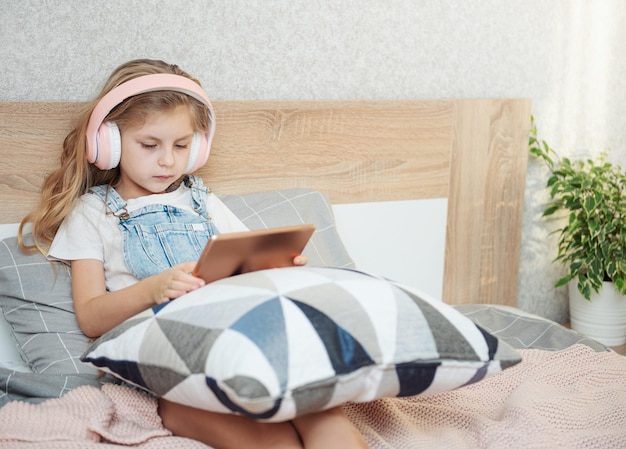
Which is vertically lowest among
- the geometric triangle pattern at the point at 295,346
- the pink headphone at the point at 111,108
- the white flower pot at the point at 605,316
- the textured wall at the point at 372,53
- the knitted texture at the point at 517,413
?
the white flower pot at the point at 605,316

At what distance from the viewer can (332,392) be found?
0.89m

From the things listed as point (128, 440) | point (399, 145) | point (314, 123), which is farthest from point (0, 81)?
point (399, 145)

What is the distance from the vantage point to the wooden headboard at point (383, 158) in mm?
1430

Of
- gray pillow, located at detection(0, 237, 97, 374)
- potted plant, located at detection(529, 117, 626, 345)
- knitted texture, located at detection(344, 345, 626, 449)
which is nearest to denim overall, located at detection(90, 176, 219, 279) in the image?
gray pillow, located at detection(0, 237, 97, 374)

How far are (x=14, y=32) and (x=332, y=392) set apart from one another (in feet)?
3.27

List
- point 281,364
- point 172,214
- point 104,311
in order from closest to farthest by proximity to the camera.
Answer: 1. point 281,364
2. point 104,311
3. point 172,214

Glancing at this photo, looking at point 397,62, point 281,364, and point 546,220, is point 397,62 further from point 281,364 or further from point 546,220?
point 281,364

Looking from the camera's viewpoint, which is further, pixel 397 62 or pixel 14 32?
pixel 397 62

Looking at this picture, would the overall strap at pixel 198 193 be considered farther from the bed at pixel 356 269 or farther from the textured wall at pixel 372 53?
the textured wall at pixel 372 53

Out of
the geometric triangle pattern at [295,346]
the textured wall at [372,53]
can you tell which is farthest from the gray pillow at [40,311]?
the textured wall at [372,53]

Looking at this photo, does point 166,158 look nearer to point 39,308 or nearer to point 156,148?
point 156,148

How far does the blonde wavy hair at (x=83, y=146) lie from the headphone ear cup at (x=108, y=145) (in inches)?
0.7

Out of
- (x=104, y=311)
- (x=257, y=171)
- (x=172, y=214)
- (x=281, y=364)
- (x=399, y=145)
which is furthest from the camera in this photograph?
(x=399, y=145)

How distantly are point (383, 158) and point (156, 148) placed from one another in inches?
26.4
